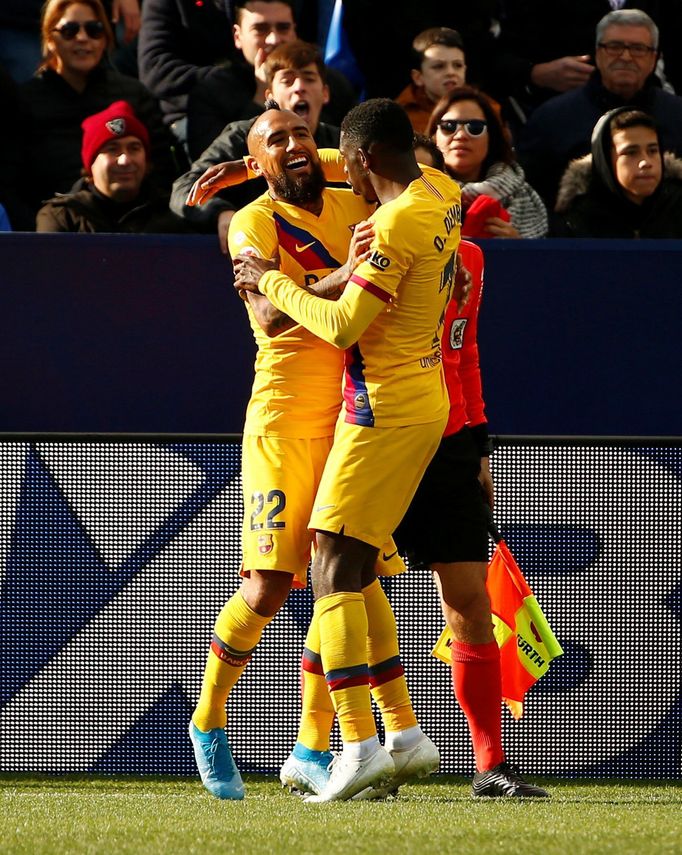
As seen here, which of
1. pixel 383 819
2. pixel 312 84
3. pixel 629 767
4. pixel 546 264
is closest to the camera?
pixel 383 819

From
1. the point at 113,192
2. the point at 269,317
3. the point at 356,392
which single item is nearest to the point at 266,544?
the point at 356,392

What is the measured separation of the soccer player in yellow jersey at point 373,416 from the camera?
459 cm

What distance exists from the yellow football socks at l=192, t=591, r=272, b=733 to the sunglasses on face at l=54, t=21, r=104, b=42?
3883mm

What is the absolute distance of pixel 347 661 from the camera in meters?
4.63

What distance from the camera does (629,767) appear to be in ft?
19.1

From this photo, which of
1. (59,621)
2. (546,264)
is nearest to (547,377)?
(546,264)

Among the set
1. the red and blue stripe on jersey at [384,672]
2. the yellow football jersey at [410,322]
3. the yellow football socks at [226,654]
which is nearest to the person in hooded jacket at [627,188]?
the yellow football jersey at [410,322]

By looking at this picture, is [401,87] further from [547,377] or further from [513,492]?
[513,492]

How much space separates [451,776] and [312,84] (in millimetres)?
3082

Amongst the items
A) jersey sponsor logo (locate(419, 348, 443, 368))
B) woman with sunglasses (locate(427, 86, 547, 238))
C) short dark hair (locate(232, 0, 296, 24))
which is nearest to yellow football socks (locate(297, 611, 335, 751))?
jersey sponsor logo (locate(419, 348, 443, 368))

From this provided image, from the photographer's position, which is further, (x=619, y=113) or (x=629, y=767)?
(x=619, y=113)

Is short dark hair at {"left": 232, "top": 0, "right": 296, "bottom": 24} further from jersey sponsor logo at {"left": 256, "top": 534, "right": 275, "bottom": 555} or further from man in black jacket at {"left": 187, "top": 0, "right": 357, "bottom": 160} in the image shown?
jersey sponsor logo at {"left": 256, "top": 534, "right": 275, "bottom": 555}

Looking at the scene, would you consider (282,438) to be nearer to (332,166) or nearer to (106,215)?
(332,166)

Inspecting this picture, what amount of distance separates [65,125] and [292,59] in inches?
54.1
